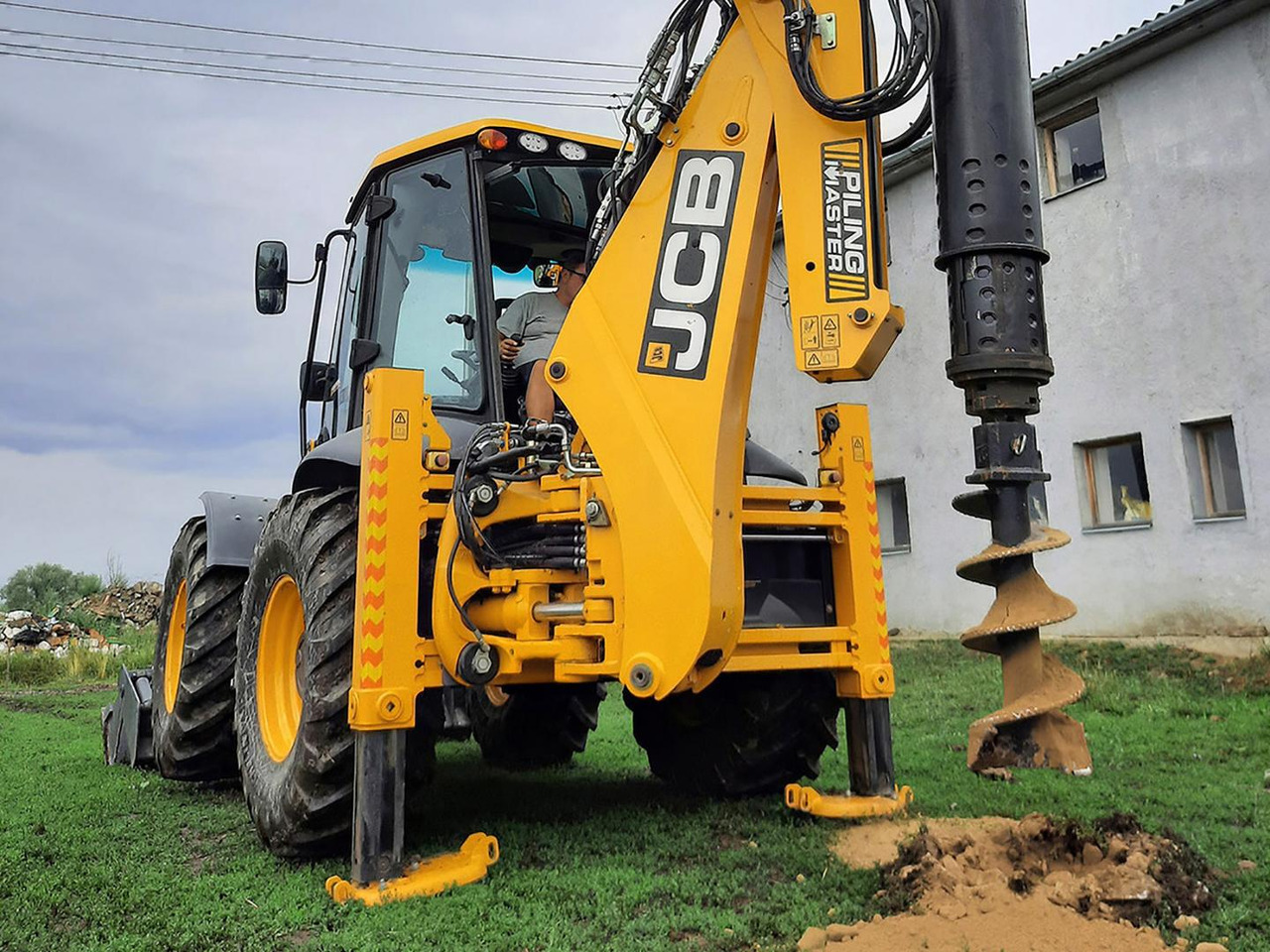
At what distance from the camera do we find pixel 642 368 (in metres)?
3.29

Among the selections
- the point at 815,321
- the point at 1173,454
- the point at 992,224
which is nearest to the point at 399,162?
the point at 815,321

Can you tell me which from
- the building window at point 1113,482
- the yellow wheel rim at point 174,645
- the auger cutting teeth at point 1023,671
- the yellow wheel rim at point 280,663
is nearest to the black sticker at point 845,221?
the auger cutting teeth at point 1023,671

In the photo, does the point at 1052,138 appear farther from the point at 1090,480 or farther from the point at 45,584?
the point at 45,584

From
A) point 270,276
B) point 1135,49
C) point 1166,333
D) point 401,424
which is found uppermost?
point 1135,49

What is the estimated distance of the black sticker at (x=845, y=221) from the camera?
3033 millimetres

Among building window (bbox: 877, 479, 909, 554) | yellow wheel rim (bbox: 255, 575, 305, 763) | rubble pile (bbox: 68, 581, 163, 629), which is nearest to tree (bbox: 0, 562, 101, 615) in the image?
rubble pile (bbox: 68, 581, 163, 629)

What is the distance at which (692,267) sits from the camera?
10.7ft

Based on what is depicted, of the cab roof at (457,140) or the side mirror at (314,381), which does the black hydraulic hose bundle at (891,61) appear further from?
the side mirror at (314,381)

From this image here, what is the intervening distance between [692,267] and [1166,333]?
26.6ft

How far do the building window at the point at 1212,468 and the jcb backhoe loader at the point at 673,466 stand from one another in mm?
6728

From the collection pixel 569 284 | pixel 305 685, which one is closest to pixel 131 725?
pixel 305 685

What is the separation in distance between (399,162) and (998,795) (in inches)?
142

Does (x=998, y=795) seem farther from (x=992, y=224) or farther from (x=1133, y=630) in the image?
(x=1133, y=630)

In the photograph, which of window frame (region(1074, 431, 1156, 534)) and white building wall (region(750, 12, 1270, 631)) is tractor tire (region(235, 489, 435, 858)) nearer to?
white building wall (region(750, 12, 1270, 631))
